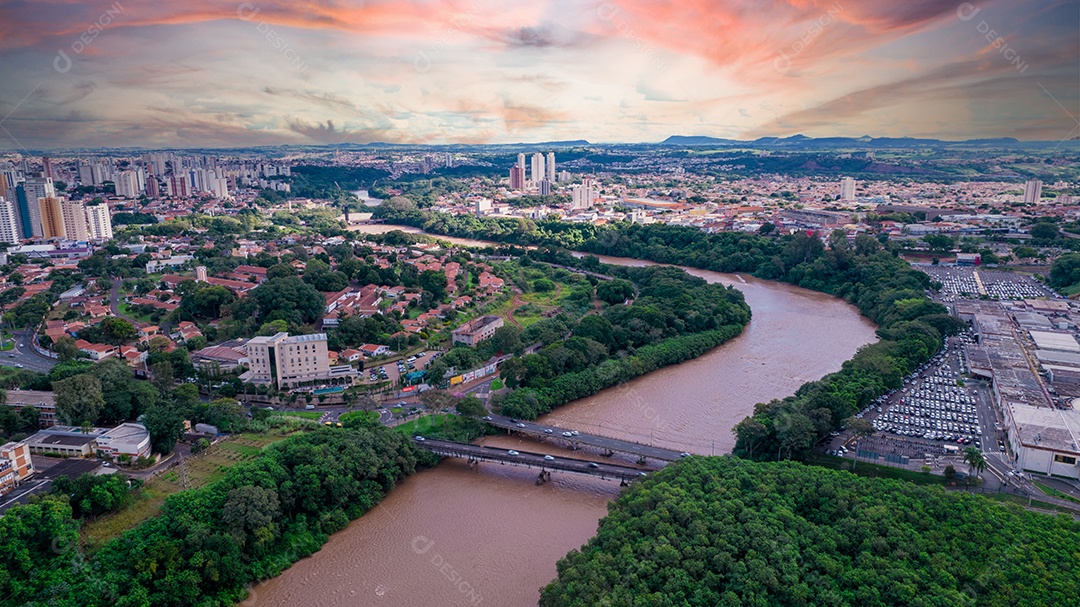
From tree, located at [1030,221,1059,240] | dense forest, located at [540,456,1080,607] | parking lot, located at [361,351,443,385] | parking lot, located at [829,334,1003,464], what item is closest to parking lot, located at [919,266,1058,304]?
tree, located at [1030,221,1059,240]

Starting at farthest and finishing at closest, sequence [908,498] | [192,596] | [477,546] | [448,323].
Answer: [448,323] → [477,546] → [908,498] → [192,596]

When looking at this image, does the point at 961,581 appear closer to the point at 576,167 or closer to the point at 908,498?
the point at 908,498

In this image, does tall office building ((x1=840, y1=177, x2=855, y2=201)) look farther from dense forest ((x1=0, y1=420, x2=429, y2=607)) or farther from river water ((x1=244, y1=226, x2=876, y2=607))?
dense forest ((x1=0, y1=420, x2=429, y2=607))

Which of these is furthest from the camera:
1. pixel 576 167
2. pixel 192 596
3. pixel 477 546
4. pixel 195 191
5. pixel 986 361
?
pixel 576 167

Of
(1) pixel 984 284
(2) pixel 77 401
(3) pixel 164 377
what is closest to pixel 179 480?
(2) pixel 77 401

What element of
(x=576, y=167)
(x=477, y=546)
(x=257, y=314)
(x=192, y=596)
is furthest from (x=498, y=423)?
(x=576, y=167)

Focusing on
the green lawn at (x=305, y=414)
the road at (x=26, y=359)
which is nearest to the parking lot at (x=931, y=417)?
the green lawn at (x=305, y=414)
